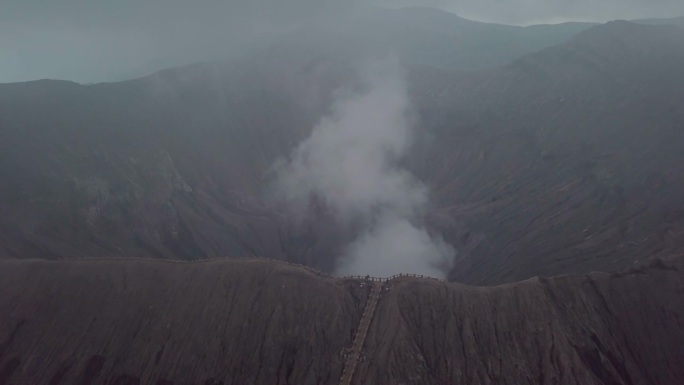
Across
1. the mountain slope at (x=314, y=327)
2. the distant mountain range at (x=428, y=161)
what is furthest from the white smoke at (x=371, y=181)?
the mountain slope at (x=314, y=327)

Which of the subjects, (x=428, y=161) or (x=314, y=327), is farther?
(x=428, y=161)

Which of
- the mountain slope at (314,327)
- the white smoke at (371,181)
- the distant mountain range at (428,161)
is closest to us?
the mountain slope at (314,327)

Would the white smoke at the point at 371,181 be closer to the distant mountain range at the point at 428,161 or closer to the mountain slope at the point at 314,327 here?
the distant mountain range at the point at 428,161

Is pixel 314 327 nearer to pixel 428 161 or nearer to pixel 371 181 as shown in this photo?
pixel 371 181

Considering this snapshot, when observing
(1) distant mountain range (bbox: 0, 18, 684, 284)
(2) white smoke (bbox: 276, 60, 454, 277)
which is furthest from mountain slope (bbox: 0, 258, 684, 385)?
(2) white smoke (bbox: 276, 60, 454, 277)

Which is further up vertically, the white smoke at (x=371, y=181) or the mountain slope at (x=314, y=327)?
the white smoke at (x=371, y=181)

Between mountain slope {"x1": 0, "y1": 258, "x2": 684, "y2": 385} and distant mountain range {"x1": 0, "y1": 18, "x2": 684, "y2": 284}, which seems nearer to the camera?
mountain slope {"x1": 0, "y1": 258, "x2": 684, "y2": 385}

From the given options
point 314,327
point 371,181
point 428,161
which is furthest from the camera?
point 428,161

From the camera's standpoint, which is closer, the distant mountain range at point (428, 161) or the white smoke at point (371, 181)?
the distant mountain range at point (428, 161)

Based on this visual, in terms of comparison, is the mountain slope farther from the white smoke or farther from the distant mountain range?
the white smoke

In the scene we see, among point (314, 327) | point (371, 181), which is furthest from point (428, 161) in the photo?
point (314, 327)
